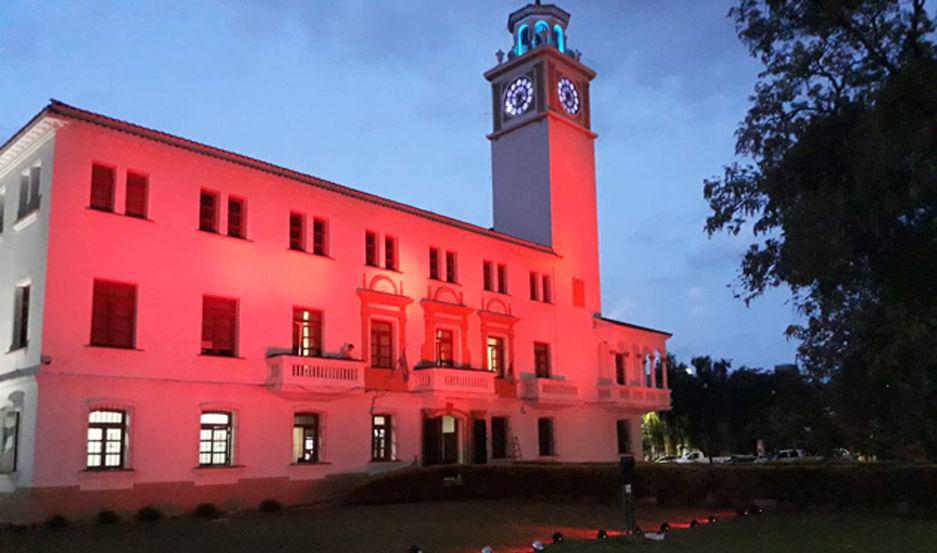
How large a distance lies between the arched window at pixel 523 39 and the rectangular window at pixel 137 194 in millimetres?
24914

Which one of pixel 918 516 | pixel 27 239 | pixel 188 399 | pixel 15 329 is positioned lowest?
pixel 918 516

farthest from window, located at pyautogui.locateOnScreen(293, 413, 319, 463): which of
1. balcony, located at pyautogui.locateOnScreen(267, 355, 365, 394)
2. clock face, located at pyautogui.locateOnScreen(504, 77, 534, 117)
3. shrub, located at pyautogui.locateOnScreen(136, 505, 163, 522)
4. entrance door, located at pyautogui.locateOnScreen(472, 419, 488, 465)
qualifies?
clock face, located at pyautogui.locateOnScreen(504, 77, 534, 117)

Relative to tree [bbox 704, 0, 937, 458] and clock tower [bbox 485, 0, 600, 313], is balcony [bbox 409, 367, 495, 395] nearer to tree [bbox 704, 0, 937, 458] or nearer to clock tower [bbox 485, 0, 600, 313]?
clock tower [bbox 485, 0, 600, 313]

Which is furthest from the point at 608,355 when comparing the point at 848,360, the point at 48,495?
the point at 48,495

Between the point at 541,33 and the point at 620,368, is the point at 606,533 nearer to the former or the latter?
the point at 620,368

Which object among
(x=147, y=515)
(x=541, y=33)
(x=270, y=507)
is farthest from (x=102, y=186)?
(x=541, y=33)

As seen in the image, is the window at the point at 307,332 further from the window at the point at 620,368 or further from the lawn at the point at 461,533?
the window at the point at 620,368

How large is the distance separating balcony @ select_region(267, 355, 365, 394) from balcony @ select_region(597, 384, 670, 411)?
52.7ft

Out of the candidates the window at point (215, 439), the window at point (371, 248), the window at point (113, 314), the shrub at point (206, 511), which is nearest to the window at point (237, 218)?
the window at point (113, 314)

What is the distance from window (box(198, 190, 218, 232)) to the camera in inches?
1012

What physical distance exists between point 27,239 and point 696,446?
56.4m

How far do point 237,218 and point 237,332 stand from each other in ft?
12.4

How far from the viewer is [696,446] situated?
220 feet

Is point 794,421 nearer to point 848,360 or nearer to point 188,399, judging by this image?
point 848,360
